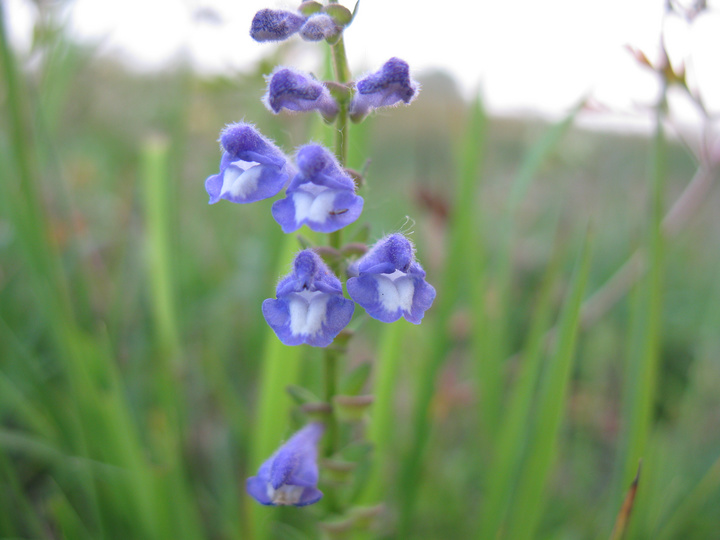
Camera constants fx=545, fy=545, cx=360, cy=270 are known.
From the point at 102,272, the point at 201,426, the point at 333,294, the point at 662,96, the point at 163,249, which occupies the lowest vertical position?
the point at 201,426

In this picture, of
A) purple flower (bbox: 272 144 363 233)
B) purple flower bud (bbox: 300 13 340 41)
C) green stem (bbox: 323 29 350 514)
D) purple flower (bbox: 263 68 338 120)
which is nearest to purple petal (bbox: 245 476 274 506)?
green stem (bbox: 323 29 350 514)

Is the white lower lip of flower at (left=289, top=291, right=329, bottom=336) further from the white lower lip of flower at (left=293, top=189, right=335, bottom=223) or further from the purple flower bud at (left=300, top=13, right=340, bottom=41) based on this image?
the purple flower bud at (left=300, top=13, right=340, bottom=41)

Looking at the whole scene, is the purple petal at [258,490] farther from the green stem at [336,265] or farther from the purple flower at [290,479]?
the green stem at [336,265]

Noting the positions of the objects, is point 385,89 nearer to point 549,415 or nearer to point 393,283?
point 393,283

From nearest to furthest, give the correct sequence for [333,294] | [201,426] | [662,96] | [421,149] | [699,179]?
[333,294], [662,96], [699,179], [201,426], [421,149]

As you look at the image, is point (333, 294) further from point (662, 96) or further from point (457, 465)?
point (457, 465)

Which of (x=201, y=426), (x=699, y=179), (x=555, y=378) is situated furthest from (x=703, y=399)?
(x=201, y=426)

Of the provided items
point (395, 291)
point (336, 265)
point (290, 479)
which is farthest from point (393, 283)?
point (290, 479)
